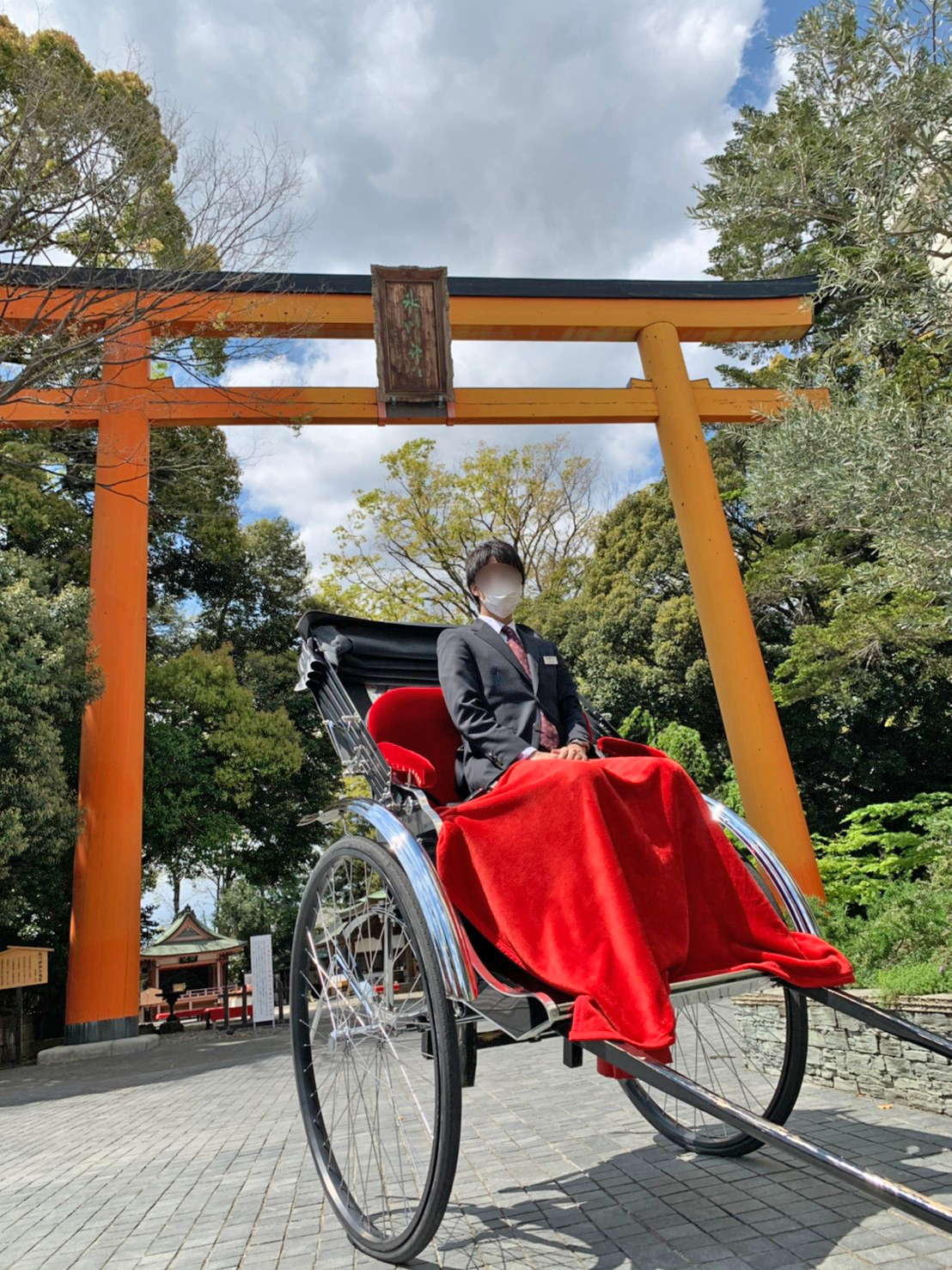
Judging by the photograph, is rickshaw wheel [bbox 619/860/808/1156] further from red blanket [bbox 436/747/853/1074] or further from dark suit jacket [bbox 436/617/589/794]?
dark suit jacket [bbox 436/617/589/794]

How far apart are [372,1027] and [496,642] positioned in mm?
1075

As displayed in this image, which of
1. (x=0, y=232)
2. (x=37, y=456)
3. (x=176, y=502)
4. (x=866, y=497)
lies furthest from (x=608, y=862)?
(x=176, y=502)

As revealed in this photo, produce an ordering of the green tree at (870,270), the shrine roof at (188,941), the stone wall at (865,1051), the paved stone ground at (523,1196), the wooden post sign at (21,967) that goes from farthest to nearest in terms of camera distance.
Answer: the shrine roof at (188,941) < the wooden post sign at (21,967) < the green tree at (870,270) < the stone wall at (865,1051) < the paved stone ground at (523,1196)

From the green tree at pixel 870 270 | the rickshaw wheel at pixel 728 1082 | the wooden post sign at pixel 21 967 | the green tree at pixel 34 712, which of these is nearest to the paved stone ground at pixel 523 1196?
the rickshaw wheel at pixel 728 1082

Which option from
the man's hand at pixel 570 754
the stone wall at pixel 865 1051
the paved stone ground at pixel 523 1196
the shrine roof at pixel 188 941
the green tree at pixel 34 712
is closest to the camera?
the paved stone ground at pixel 523 1196

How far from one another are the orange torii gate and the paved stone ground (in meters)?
4.21

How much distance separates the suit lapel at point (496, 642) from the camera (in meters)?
2.40

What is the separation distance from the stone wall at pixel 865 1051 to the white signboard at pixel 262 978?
7.91 metres

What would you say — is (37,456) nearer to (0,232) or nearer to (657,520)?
(0,232)

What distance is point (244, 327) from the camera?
27.0 ft

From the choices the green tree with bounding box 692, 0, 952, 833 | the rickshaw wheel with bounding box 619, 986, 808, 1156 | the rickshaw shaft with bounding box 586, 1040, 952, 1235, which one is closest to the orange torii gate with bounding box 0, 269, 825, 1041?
the green tree with bounding box 692, 0, 952, 833

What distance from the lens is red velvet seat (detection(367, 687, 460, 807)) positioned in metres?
2.46

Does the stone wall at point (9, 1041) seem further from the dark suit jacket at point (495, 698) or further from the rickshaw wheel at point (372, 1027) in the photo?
the dark suit jacket at point (495, 698)

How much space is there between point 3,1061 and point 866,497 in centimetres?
994
